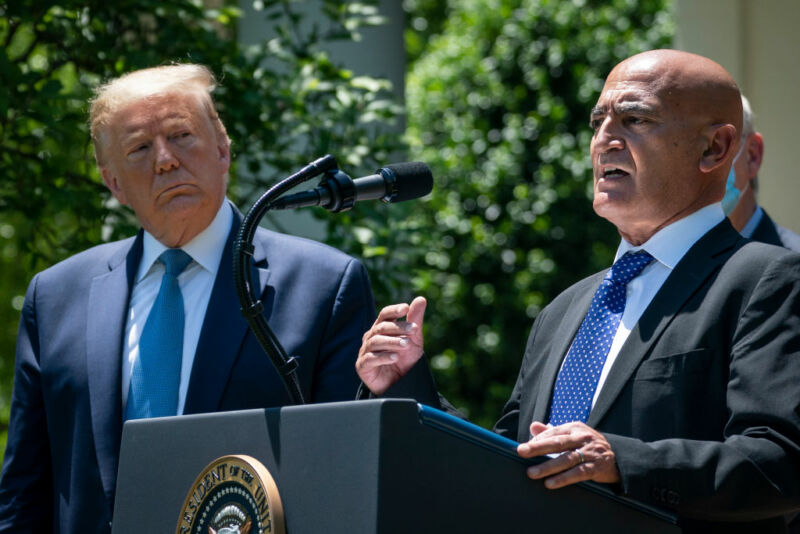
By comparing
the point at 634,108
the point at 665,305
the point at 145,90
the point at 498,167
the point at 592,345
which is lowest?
the point at 592,345

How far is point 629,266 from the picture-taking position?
2898 mm

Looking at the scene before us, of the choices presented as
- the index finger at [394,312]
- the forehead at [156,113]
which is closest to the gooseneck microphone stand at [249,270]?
the index finger at [394,312]

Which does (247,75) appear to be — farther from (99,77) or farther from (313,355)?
(313,355)

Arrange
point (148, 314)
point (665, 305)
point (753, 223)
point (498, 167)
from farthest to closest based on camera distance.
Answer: point (498, 167) < point (753, 223) < point (148, 314) < point (665, 305)

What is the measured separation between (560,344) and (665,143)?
0.57 m

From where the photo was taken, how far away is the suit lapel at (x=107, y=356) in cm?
320

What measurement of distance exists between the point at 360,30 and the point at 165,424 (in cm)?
395

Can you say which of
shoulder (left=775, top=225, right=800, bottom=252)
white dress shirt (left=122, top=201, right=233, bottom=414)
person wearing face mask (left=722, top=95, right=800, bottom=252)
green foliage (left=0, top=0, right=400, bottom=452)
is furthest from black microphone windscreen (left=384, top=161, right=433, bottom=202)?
shoulder (left=775, top=225, right=800, bottom=252)

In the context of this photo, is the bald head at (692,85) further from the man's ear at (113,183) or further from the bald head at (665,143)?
the man's ear at (113,183)

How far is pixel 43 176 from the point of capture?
4.82 m

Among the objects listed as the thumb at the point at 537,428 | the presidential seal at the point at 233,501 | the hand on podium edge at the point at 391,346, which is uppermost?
the hand on podium edge at the point at 391,346

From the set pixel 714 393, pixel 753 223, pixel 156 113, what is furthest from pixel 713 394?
pixel 753 223

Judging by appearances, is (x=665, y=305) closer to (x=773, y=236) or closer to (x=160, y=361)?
(x=160, y=361)

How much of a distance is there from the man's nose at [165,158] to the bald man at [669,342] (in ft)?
3.63
